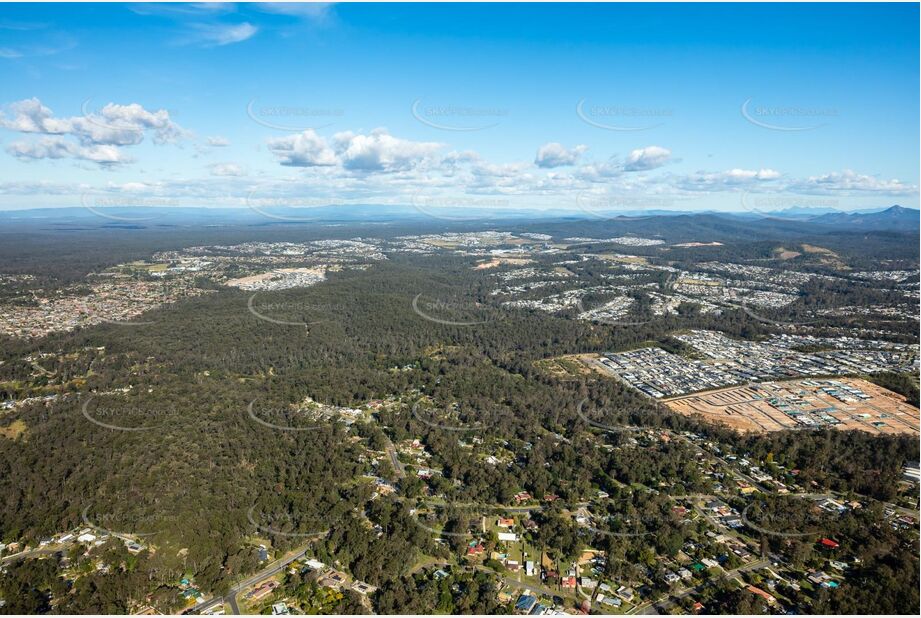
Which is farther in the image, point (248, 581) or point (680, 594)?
point (248, 581)

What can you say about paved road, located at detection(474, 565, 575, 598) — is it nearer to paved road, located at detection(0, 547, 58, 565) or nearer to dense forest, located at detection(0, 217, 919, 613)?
dense forest, located at detection(0, 217, 919, 613)

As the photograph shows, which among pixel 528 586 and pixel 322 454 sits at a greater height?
pixel 322 454

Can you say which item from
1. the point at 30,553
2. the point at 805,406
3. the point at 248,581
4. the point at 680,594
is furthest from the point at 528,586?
the point at 805,406

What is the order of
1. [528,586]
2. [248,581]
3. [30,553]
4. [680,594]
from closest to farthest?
[680,594] < [528,586] < [248,581] < [30,553]

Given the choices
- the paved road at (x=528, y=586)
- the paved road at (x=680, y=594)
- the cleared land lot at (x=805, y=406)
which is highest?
the cleared land lot at (x=805, y=406)

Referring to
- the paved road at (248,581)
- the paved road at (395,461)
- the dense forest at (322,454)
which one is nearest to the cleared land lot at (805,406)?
the dense forest at (322,454)

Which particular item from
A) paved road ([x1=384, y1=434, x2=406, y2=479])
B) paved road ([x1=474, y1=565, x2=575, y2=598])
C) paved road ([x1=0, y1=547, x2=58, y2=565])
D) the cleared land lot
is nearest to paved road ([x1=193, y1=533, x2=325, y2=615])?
paved road ([x1=384, y1=434, x2=406, y2=479])

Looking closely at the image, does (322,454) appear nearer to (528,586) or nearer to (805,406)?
(528,586)

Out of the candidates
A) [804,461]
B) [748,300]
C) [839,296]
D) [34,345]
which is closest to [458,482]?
[804,461]

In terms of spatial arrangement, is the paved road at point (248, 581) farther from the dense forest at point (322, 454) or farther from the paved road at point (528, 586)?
the paved road at point (528, 586)
